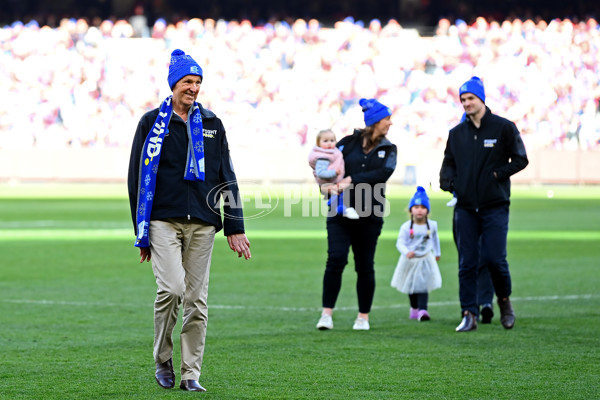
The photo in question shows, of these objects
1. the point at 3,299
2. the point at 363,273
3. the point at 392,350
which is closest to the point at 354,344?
the point at 392,350

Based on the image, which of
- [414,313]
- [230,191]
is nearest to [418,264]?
[414,313]

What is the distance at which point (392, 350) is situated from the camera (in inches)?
346

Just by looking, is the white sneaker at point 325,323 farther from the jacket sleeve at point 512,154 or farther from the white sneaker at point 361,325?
the jacket sleeve at point 512,154

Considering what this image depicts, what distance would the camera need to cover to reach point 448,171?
10438 millimetres

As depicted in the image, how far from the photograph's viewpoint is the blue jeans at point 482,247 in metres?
10.2

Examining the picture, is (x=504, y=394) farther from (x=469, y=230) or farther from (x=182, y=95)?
(x=469, y=230)

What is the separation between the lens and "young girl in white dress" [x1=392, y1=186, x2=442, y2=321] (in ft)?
35.7

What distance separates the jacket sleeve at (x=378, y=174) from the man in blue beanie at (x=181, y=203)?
310cm

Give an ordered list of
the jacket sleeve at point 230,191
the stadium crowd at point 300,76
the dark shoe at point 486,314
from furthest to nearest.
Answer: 1. the stadium crowd at point 300,76
2. the dark shoe at point 486,314
3. the jacket sleeve at point 230,191

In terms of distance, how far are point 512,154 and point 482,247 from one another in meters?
0.92

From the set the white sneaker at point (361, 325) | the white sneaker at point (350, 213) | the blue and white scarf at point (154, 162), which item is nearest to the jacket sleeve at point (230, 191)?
the blue and white scarf at point (154, 162)

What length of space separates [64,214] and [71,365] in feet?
68.5

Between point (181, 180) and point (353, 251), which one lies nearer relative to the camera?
point (181, 180)

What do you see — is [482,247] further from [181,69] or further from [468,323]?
[181,69]
